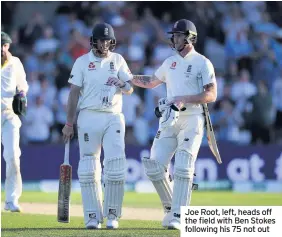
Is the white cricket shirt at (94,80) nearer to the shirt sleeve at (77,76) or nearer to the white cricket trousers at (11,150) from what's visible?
the shirt sleeve at (77,76)

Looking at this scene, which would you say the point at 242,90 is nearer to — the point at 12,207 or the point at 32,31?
the point at 32,31

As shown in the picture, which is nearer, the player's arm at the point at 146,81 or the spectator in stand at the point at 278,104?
the player's arm at the point at 146,81

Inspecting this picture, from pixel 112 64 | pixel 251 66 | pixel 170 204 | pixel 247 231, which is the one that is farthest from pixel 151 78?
pixel 251 66

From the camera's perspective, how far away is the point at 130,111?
18.9 meters

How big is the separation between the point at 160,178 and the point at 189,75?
117 centimetres

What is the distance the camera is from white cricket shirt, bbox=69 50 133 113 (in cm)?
1077

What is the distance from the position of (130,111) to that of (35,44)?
2914mm

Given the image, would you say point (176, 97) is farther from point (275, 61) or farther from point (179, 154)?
point (275, 61)

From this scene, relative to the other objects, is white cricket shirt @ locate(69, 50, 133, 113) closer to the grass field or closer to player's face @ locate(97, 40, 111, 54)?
player's face @ locate(97, 40, 111, 54)

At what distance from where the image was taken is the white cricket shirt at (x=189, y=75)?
10656 mm

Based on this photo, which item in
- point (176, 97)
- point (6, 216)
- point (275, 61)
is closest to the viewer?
point (176, 97)

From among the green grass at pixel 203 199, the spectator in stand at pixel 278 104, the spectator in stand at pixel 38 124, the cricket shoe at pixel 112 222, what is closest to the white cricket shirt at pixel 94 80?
the cricket shoe at pixel 112 222

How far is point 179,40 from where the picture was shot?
35.3 feet

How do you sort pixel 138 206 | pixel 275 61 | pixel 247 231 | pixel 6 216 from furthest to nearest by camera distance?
pixel 275 61 < pixel 138 206 < pixel 6 216 < pixel 247 231
